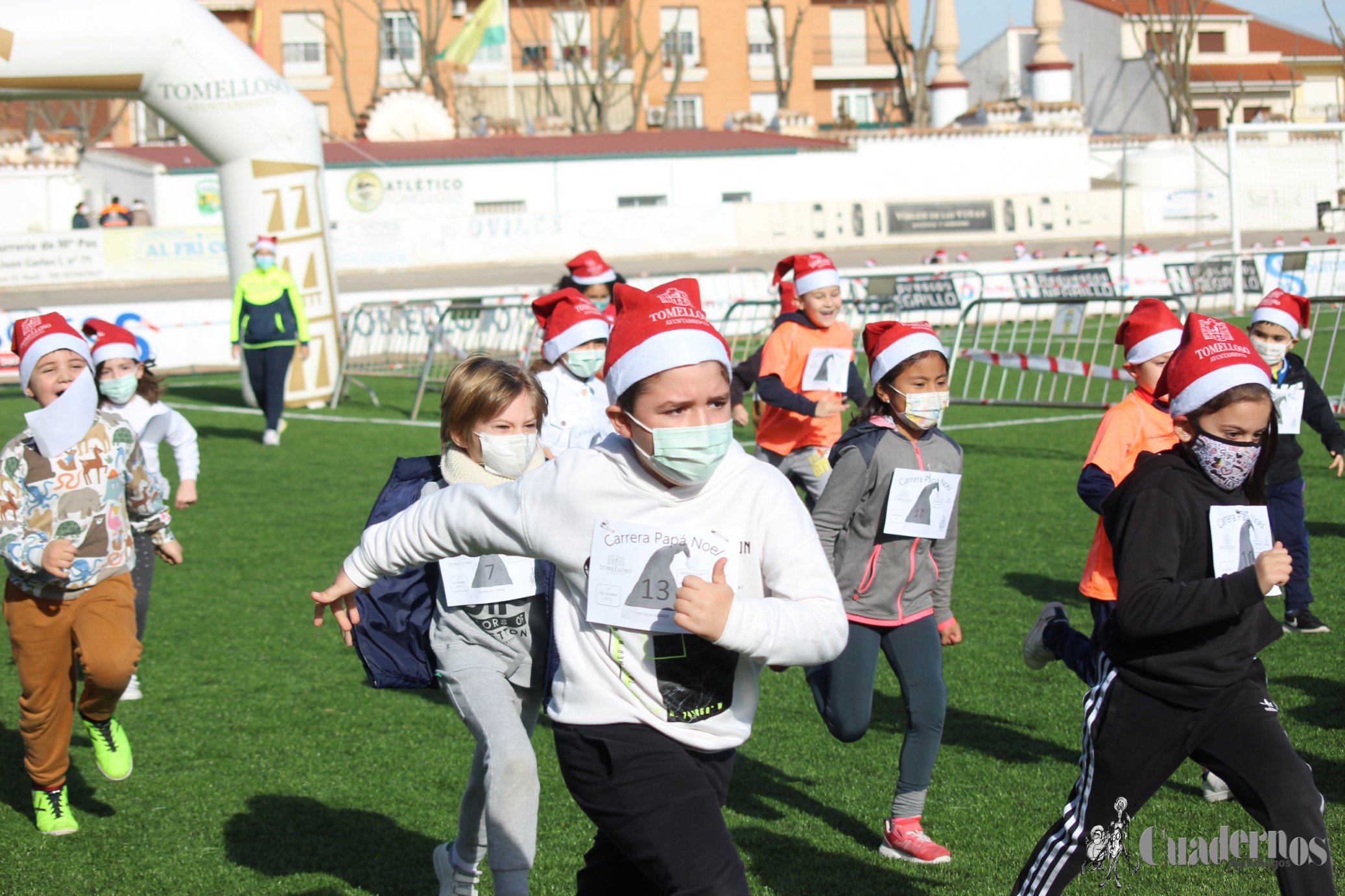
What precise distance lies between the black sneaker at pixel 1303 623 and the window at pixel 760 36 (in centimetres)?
6363

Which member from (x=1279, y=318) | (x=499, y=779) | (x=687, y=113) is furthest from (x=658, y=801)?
(x=687, y=113)

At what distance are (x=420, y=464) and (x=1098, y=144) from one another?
51.0m

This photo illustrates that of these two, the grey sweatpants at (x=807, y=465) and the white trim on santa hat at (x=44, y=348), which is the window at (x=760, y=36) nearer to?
the grey sweatpants at (x=807, y=465)

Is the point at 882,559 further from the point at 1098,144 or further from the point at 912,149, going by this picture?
the point at 1098,144

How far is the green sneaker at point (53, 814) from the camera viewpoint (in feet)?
17.2

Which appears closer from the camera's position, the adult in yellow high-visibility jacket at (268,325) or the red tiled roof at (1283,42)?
the adult in yellow high-visibility jacket at (268,325)

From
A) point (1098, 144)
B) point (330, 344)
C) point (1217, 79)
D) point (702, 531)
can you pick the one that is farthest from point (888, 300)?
point (1217, 79)

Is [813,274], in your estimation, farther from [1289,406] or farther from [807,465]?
[1289,406]

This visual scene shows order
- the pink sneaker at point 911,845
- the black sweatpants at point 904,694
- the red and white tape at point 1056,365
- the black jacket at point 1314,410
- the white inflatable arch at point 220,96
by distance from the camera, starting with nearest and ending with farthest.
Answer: the pink sneaker at point 911,845 < the black sweatpants at point 904,694 < the black jacket at point 1314,410 < the red and white tape at point 1056,365 < the white inflatable arch at point 220,96

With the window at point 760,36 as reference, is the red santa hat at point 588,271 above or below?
below

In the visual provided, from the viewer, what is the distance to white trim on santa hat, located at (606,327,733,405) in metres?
3.11

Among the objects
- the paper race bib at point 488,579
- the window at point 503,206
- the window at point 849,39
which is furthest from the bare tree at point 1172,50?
the paper race bib at point 488,579

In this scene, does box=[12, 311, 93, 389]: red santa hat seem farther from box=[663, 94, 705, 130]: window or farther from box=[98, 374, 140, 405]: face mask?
box=[663, 94, 705, 130]: window

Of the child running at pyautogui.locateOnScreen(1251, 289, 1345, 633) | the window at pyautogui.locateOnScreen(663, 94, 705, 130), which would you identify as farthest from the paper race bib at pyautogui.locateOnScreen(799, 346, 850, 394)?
the window at pyautogui.locateOnScreen(663, 94, 705, 130)
